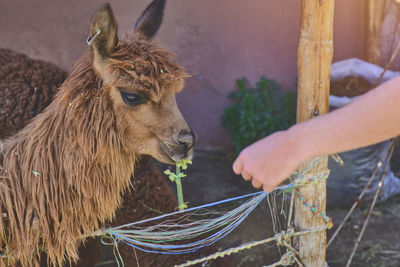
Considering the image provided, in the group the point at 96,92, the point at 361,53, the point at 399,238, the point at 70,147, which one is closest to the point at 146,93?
the point at 96,92

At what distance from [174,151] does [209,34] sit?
2.95 meters

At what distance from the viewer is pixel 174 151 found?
2.25m

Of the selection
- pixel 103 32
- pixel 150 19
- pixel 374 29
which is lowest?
pixel 103 32

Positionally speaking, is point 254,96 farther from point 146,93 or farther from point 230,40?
point 146,93

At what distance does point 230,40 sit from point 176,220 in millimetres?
2818

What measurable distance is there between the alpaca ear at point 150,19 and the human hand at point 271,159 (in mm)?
1265

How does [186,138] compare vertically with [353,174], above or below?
above

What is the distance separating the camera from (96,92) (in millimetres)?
2205

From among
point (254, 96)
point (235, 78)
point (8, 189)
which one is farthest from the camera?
point (235, 78)

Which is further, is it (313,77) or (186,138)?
(186,138)

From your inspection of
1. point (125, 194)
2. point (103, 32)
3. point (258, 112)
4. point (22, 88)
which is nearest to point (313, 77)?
point (103, 32)

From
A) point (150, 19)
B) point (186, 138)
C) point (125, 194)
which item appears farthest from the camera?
point (125, 194)

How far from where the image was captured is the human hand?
139 cm

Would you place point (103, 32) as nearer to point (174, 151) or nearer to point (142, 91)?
point (142, 91)
